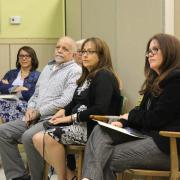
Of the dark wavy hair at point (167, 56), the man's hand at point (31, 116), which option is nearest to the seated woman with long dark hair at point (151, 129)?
the dark wavy hair at point (167, 56)

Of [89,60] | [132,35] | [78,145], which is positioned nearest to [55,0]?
[132,35]

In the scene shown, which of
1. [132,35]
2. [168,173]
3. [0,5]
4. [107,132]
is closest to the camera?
[168,173]

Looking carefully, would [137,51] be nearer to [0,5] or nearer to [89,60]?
[89,60]

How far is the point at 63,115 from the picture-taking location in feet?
10.6

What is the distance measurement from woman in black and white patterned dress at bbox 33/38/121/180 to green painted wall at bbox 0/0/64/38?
2497mm

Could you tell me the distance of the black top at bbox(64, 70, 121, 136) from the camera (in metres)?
2.92

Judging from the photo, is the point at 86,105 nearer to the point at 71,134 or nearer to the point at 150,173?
the point at 71,134

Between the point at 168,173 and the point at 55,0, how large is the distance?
3678 mm

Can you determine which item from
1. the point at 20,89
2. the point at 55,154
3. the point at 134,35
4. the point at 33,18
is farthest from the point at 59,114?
the point at 33,18

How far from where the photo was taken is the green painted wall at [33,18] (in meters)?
5.42

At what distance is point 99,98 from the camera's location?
2.92 metres

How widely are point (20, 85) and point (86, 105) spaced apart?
1.45m

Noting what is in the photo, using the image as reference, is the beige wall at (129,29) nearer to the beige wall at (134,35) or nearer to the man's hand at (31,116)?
the beige wall at (134,35)

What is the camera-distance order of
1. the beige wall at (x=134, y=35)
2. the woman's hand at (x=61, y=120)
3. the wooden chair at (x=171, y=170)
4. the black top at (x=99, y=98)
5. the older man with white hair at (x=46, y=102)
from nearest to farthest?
1. the wooden chair at (x=171, y=170)
2. the black top at (x=99, y=98)
3. the woman's hand at (x=61, y=120)
4. the beige wall at (x=134, y=35)
5. the older man with white hair at (x=46, y=102)
